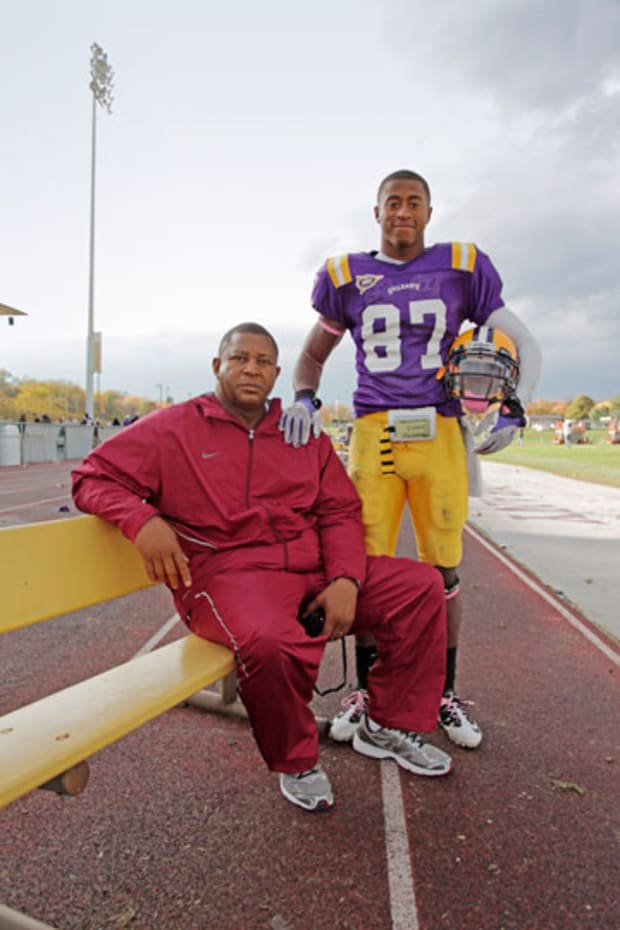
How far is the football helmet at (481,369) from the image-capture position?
2.56 meters

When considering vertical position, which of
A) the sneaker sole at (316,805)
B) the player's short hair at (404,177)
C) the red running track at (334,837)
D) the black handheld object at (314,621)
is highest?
the player's short hair at (404,177)

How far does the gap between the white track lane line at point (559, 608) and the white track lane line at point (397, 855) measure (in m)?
2.06

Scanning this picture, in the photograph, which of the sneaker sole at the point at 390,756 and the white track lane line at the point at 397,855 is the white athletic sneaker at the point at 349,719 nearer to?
the sneaker sole at the point at 390,756

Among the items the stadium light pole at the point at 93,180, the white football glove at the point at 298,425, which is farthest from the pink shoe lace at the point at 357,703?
the stadium light pole at the point at 93,180

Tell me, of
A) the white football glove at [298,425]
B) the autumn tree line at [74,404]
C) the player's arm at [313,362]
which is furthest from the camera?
the autumn tree line at [74,404]

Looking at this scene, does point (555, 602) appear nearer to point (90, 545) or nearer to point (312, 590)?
point (312, 590)

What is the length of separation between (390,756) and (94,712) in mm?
1429

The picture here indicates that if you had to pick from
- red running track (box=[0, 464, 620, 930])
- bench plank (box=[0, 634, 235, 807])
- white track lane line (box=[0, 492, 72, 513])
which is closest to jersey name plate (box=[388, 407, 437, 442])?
bench plank (box=[0, 634, 235, 807])

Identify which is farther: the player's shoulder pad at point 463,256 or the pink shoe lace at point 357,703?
the pink shoe lace at point 357,703

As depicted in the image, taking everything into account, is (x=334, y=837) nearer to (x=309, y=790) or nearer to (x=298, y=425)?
(x=309, y=790)

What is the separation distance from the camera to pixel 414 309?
270cm

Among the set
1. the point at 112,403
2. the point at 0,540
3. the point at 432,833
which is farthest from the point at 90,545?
the point at 112,403

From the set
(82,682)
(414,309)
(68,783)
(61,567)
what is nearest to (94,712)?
(68,783)

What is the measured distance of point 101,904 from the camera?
183cm
